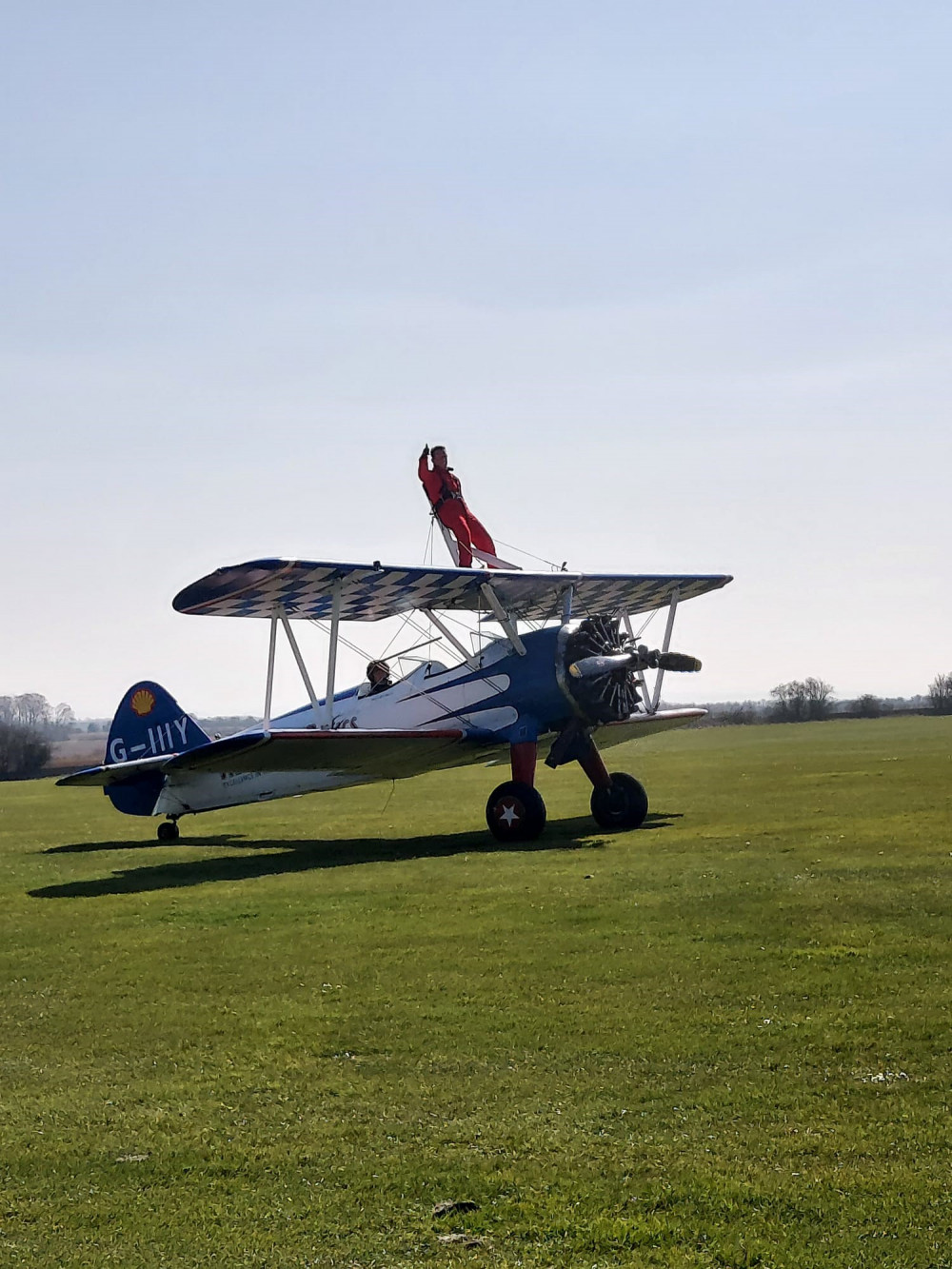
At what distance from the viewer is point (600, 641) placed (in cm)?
1706

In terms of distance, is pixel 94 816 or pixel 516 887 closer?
pixel 516 887

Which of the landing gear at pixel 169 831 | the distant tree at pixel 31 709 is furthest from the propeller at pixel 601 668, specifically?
the distant tree at pixel 31 709

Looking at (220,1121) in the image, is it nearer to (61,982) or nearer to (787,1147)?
(787,1147)

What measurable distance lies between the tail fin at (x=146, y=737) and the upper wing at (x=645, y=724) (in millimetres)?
6516

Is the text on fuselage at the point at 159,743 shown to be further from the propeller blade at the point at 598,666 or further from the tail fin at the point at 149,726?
the propeller blade at the point at 598,666

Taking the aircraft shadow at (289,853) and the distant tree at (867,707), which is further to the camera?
the distant tree at (867,707)

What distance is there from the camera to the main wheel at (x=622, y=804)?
17094 mm

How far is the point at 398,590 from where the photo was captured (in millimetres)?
17328

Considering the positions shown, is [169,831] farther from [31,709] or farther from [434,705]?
[31,709]

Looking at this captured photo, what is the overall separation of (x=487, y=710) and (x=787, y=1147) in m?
12.5

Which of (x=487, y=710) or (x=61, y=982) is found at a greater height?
(x=487, y=710)

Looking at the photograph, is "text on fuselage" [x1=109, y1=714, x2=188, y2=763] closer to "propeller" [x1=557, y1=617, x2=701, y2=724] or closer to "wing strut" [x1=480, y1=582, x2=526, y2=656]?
"wing strut" [x1=480, y1=582, x2=526, y2=656]

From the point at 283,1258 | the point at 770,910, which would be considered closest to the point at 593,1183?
the point at 283,1258

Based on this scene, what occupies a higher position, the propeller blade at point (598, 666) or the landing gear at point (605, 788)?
the propeller blade at point (598, 666)
